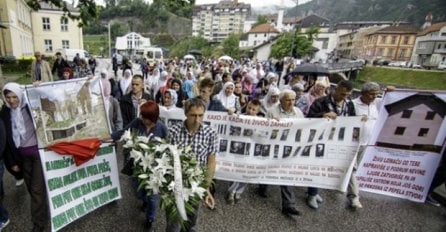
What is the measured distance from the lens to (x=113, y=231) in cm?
318

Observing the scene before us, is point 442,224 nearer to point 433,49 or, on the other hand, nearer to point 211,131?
point 211,131

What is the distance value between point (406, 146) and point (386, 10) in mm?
183839

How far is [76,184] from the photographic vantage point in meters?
3.12

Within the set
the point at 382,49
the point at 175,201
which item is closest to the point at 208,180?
the point at 175,201

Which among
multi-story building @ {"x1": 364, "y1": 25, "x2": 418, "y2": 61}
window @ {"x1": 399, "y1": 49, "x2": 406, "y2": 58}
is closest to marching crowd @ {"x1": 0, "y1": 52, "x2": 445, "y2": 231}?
multi-story building @ {"x1": 364, "y1": 25, "x2": 418, "y2": 61}

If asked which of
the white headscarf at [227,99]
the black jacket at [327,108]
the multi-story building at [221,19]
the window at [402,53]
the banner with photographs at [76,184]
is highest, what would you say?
the multi-story building at [221,19]

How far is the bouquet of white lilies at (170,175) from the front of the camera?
2.15 m

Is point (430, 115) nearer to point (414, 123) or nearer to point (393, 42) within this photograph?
point (414, 123)

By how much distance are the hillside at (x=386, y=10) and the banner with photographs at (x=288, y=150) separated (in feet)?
366

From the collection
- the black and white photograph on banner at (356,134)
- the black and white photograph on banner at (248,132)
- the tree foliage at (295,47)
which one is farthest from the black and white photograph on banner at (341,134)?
the tree foliage at (295,47)

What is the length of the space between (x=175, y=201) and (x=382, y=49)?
3666 inches

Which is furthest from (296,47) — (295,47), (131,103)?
(131,103)

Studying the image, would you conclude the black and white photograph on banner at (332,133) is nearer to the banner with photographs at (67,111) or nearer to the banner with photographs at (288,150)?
the banner with photographs at (288,150)

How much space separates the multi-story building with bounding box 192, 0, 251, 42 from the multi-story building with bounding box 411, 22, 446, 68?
2882 inches
